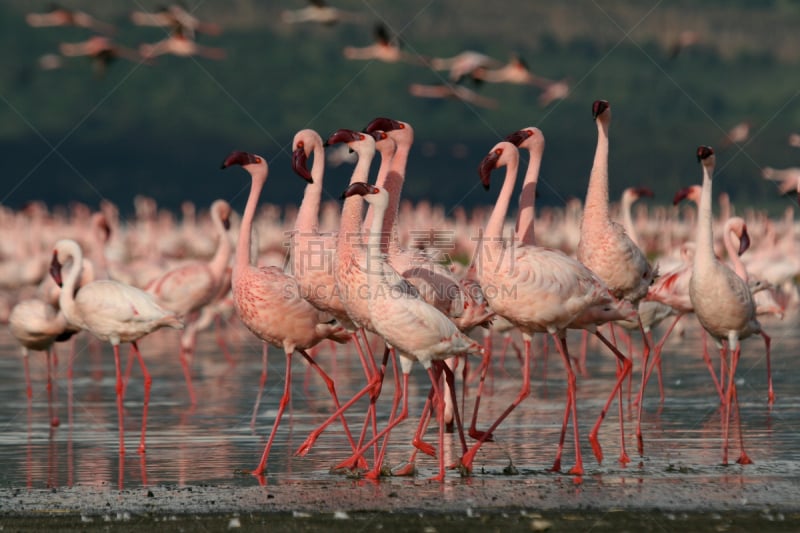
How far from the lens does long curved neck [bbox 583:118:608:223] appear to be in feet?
36.3

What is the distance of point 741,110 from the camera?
116 meters

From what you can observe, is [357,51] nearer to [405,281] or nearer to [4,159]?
[405,281]

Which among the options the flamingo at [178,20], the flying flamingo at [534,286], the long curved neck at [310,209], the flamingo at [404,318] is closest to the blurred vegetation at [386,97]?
the flamingo at [178,20]

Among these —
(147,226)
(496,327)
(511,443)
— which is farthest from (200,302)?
(147,226)

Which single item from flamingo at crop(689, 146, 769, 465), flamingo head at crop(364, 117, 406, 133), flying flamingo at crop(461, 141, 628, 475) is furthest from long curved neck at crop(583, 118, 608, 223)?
flamingo head at crop(364, 117, 406, 133)

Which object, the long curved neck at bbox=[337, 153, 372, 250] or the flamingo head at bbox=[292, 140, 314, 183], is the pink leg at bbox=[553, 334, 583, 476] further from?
the flamingo head at bbox=[292, 140, 314, 183]

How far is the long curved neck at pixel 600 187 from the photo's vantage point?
36.3 ft

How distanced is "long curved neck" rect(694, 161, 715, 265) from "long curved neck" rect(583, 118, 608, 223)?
1028 mm

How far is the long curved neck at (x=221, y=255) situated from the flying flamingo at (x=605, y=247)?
5441 millimetres

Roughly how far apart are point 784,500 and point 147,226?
33673 millimetres

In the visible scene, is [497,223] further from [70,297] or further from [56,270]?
[56,270]

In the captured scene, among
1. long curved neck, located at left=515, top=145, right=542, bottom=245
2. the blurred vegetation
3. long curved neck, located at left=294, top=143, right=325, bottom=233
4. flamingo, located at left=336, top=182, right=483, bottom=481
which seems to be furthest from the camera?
the blurred vegetation

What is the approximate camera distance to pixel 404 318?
353 inches

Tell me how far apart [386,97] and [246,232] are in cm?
11234
